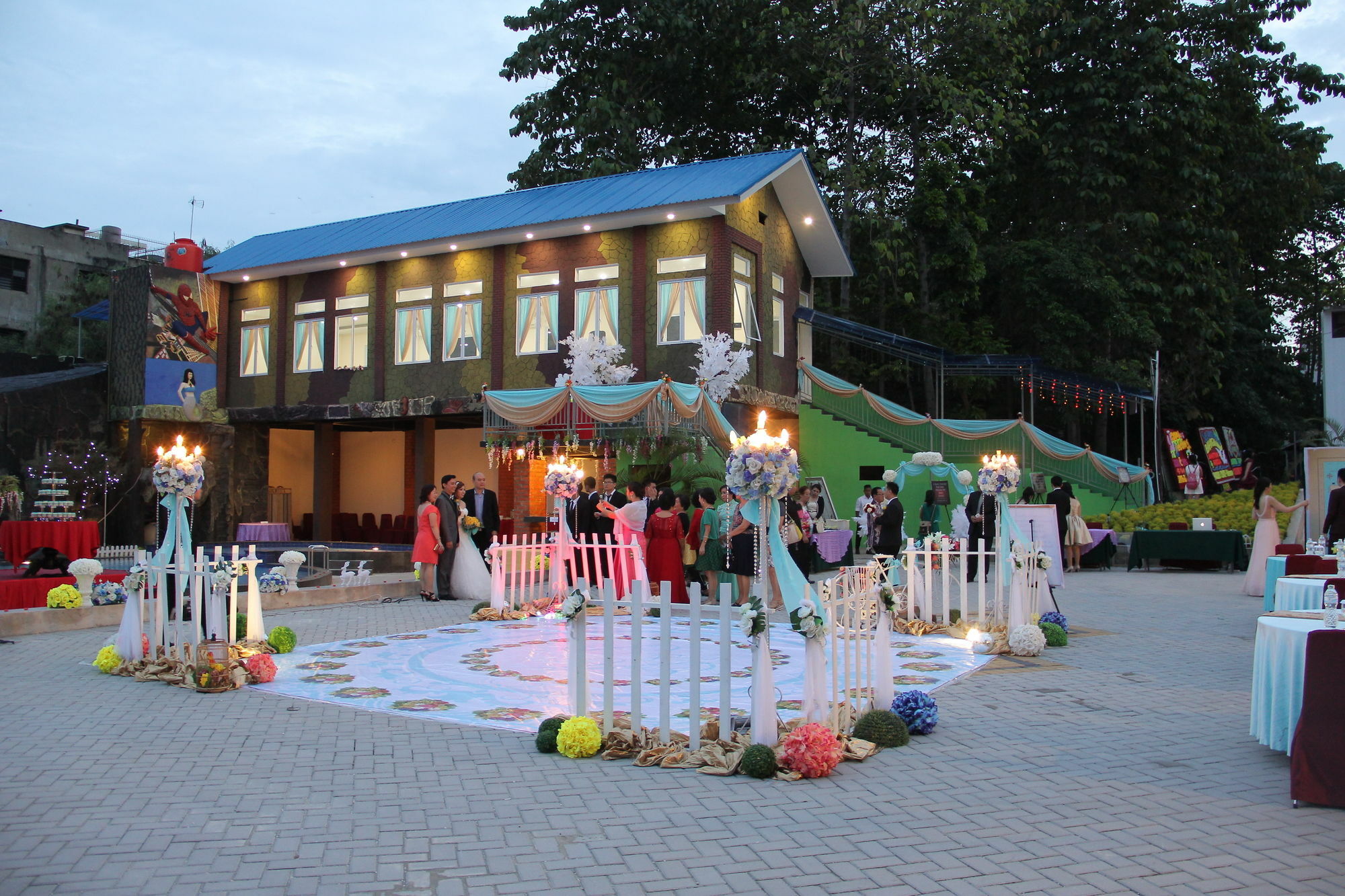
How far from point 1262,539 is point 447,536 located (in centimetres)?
1213

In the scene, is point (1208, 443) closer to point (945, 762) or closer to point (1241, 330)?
point (1241, 330)

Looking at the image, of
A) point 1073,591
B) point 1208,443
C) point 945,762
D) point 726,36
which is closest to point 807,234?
point 726,36

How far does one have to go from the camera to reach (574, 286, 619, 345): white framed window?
22.1 metres

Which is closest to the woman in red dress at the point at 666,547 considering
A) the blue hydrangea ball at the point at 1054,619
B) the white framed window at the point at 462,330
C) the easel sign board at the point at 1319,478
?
the blue hydrangea ball at the point at 1054,619

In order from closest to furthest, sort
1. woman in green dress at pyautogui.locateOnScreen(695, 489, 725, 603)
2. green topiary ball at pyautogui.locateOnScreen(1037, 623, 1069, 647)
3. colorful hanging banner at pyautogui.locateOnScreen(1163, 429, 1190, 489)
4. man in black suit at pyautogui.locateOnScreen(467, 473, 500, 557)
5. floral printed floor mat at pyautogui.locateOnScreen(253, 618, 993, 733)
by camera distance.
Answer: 1. floral printed floor mat at pyautogui.locateOnScreen(253, 618, 993, 733)
2. green topiary ball at pyautogui.locateOnScreen(1037, 623, 1069, 647)
3. woman in green dress at pyautogui.locateOnScreen(695, 489, 725, 603)
4. man in black suit at pyautogui.locateOnScreen(467, 473, 500, 557)
5. colorful hanging banner at pyautogui.locateOnScreen(1163, 429, 1190, 489)

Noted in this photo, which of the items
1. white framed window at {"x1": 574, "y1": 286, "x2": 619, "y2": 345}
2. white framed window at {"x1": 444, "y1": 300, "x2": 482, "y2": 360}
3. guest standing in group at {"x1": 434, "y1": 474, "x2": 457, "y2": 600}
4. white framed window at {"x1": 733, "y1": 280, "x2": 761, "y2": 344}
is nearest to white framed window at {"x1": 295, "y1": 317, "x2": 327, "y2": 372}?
white framed window at {"x1": 444, "y1": 300, "x2": 482, "y2": 360}

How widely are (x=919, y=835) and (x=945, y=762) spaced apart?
1417mm

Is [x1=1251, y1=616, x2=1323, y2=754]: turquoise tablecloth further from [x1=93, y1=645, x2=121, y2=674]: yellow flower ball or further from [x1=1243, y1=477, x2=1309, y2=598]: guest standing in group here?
[x1=1243, y1=477, x2=1309, y2=598]: guest standing in group

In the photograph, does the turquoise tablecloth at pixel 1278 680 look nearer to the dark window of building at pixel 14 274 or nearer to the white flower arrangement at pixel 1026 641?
the white flower arrangement at pixel 1026 641

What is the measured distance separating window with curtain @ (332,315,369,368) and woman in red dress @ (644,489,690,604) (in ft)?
44.8

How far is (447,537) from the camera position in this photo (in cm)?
1513

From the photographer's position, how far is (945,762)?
6168 mm

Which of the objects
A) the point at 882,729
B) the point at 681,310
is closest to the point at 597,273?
the point at 681,310

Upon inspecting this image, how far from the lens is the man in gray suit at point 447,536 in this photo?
591 inches
